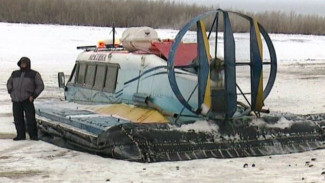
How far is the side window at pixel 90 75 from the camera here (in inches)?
Result: 455

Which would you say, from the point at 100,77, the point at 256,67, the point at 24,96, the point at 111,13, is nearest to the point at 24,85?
the point at 24,96

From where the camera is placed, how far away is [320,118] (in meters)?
9.73

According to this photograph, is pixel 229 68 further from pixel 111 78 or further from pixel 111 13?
pixel 111 13

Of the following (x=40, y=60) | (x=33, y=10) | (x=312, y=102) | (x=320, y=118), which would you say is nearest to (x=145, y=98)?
(x=320, y=118)

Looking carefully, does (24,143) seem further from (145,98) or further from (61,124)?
(145,98)

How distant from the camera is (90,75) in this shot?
11.7 meters

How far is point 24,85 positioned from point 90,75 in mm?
1980

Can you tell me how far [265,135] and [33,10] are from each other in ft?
125

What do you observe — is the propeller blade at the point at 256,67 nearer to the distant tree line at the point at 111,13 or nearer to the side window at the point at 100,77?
the side window at the point at 100,77

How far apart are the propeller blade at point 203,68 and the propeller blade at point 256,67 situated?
2.36 feet

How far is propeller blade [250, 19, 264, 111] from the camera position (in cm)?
898

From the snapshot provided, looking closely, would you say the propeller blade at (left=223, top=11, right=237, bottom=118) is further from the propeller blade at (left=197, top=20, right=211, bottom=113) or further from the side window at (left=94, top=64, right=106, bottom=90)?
the side window at (left=94, top=64, right=106, bottom=90)

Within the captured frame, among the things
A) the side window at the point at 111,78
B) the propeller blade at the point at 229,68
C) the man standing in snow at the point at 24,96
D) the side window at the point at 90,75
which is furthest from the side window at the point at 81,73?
the propeller blade at the point at 229,68

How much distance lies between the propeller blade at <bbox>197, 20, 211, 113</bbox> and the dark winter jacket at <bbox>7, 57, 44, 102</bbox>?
2.72m
